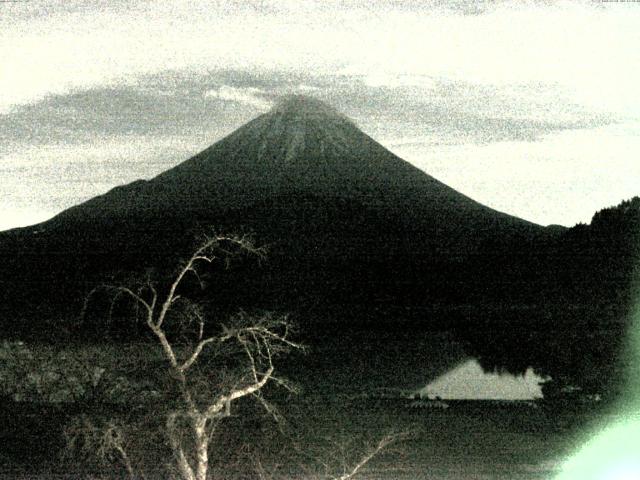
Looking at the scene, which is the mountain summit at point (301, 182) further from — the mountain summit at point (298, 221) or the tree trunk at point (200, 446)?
the tree trunk at point (200, 446)

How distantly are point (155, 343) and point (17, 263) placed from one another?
29.8 m

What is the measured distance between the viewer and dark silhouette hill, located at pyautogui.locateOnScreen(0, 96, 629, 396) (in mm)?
31000

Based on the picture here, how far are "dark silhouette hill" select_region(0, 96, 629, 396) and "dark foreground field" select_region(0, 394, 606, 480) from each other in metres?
2.89

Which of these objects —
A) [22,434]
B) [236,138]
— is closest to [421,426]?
[22,434]

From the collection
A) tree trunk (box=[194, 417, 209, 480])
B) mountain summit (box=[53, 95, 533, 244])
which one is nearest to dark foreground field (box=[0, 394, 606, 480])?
tree trunk (box=[194, 417, 209, 480])

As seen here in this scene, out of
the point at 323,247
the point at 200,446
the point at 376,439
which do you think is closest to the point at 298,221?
the point at 323,247

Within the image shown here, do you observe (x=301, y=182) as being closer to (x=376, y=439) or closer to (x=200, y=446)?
(x=376, y=439)

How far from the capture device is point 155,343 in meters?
22.3

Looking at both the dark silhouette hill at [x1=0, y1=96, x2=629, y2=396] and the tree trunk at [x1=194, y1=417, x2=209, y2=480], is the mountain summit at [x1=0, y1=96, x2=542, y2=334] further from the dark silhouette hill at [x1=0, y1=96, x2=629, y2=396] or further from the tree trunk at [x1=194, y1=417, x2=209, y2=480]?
the tree trunk at [x1=194, y1=417, x2=209, y2=480]

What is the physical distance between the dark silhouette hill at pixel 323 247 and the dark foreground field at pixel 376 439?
2.89m

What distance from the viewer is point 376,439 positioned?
1103 centimetres

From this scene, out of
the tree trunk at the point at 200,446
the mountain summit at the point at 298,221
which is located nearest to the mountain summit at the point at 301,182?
the mountain summit at the point at 298,221

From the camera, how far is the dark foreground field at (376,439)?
917cm

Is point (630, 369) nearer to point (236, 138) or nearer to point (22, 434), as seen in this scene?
point (22, 434)
